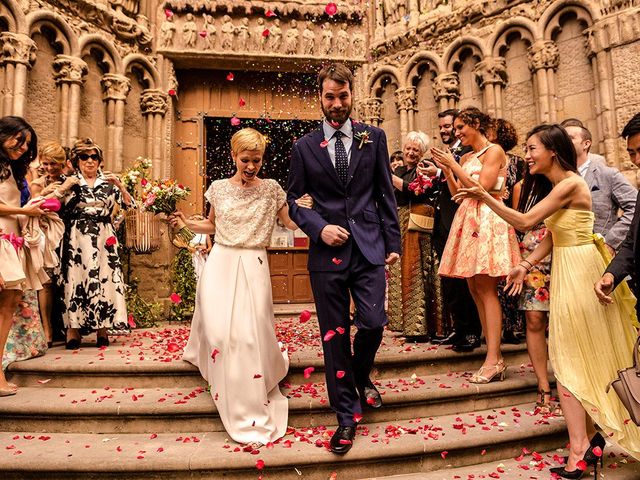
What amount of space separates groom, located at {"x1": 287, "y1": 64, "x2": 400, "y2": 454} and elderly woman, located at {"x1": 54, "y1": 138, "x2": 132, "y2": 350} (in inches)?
111

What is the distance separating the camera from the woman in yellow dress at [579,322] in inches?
105

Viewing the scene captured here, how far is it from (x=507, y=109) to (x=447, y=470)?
6190mm

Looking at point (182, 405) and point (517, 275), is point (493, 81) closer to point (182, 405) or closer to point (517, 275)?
point (517, 275)

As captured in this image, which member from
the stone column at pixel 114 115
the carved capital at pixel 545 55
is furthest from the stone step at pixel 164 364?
the carved capital at pixel 545 55

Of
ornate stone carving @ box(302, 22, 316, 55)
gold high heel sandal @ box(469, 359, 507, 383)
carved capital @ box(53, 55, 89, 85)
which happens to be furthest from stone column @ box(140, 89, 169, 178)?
gold high heel sandal @ box(469, 359, 507, 383)

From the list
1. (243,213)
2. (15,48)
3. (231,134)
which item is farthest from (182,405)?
(231,134)

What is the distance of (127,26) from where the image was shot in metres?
7.73

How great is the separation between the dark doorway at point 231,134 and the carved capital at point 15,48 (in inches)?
130

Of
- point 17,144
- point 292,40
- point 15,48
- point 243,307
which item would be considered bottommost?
point 243,307

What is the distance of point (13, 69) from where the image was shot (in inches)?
244

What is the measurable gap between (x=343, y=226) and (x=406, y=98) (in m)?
6.16

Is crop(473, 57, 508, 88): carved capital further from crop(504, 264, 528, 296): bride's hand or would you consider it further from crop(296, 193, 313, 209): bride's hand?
crop(296, 193, 313, 209): bride's hand

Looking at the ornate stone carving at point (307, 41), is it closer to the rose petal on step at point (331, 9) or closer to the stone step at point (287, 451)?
the rose petal on step at point (331, 9)

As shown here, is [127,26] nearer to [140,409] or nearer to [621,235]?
[140,409]
